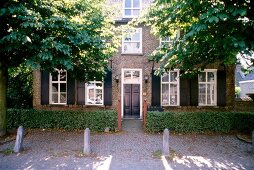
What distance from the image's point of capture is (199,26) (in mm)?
7395

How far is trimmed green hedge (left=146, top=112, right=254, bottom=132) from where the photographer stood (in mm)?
13031

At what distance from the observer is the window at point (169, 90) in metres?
16.6

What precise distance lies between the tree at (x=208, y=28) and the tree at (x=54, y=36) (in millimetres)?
2714

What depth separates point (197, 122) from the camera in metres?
13.2

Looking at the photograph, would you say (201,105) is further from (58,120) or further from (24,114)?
(24,114)

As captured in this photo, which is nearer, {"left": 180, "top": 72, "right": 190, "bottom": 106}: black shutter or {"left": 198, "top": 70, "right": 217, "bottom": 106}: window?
{"left": 180, "top": 72, "right": 190, "bottom": 106}: black shutter

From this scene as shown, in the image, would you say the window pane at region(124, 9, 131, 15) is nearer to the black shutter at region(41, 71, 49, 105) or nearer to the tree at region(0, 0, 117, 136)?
the tree at region(0, 0, 117, 136)

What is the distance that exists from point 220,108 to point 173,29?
7.49 m

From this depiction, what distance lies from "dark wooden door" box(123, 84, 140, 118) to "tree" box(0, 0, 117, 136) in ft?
15.2

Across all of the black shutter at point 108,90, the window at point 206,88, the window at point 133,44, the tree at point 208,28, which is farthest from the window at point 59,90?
the window at point 206,88

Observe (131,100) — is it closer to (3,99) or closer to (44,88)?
(44,88)

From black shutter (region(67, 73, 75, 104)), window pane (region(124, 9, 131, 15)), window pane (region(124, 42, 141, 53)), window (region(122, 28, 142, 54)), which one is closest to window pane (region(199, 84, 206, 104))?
window (region(122, 28, 142, 54))

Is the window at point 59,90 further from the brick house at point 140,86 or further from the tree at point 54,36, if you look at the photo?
the tree at point 54,36

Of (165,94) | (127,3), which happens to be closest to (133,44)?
(127,3)
